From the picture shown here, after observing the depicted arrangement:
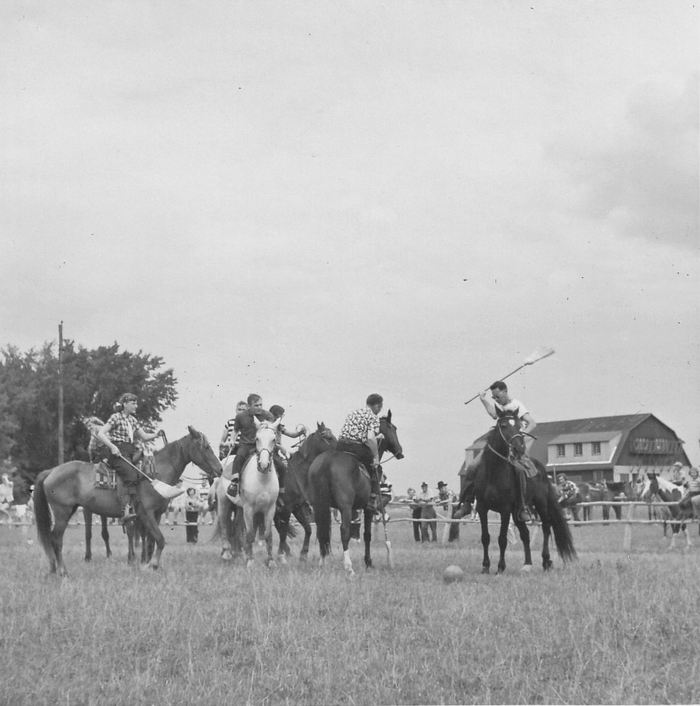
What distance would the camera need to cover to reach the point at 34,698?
7.51 metres

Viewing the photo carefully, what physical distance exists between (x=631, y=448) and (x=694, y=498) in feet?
236

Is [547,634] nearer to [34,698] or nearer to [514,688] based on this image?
[514,688]

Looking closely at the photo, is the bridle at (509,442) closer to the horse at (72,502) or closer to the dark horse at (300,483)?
the dark horse at (300,483)

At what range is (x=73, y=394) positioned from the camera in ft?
240

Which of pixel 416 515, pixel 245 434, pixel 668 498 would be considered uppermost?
pixel 245 434

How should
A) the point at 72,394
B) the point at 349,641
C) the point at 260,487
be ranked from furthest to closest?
the point at 72,394 → the point at 260,487 → the point at 349,641

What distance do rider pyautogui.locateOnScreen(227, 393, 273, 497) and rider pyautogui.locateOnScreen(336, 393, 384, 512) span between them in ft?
6.35

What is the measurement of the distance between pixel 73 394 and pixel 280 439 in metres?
58.1

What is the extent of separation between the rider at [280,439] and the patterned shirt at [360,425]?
154 centimetres

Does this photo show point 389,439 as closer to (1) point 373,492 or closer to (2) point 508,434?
(1) point 373,492

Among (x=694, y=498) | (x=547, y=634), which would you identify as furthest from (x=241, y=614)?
(x=694, y=498)

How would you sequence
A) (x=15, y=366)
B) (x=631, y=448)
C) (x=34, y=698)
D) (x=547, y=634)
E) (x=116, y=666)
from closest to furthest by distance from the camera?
(x=34, y=698) < (x=116, y=666) < (x=547, y=634) < (x=15, y=366) < (x=631, y=448)

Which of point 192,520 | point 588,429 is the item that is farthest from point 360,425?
point 588,429

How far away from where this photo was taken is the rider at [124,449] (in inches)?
653
